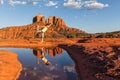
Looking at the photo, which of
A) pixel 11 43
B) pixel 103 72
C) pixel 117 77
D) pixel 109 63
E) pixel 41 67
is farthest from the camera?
pixel 11 43

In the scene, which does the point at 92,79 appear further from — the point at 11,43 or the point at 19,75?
the point at 11,43

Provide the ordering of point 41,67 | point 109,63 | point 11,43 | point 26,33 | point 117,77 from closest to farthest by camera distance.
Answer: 1. point 117,77
2. point 109,63
3. point 41,67
4. point 11,43
5. point 26,33

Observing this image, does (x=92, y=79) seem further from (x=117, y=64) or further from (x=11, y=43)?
(x=11, y=43)

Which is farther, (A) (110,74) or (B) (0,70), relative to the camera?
(B) (0,70)

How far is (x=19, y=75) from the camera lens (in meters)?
35.9

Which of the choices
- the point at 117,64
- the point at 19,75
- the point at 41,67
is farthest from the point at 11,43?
the point at 117,64

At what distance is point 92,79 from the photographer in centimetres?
2986

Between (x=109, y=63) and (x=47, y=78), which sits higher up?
(x=109, y=63)

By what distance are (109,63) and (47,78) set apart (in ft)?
30.5

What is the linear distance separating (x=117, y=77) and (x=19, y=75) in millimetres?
15180

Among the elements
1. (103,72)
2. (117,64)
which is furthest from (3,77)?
(117,64)

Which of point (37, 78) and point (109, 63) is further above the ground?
point (109, 63)

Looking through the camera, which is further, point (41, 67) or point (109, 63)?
point (41, 67)

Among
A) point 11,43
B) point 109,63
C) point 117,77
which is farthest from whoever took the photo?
point 11,43
